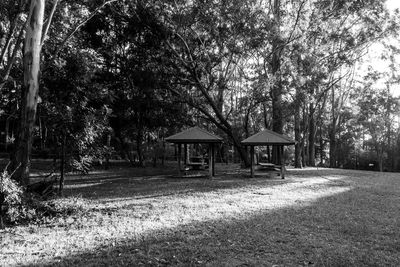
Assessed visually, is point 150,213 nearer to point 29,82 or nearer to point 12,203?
point 12,203

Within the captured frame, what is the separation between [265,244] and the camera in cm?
529

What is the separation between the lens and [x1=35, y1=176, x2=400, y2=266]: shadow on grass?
14.8ft

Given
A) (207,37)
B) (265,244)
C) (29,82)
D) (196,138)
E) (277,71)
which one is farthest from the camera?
(277,71)

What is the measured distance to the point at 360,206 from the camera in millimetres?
8734

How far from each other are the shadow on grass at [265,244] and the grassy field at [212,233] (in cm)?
1

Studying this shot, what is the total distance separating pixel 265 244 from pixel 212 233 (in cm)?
105

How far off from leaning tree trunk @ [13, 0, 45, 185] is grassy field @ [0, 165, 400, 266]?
1.58 m

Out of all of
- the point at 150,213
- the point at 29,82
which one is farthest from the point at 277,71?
the point at 29,82

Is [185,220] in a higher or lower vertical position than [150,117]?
lower

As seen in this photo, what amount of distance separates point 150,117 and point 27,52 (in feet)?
45.5

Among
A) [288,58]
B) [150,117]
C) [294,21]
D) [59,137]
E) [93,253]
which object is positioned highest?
[294,21]

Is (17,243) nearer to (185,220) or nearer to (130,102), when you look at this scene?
(185,220)

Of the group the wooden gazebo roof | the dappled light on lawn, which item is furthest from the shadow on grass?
the wooden gazebo roof

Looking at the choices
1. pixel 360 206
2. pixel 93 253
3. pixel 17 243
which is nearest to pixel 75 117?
pixel 17 243
